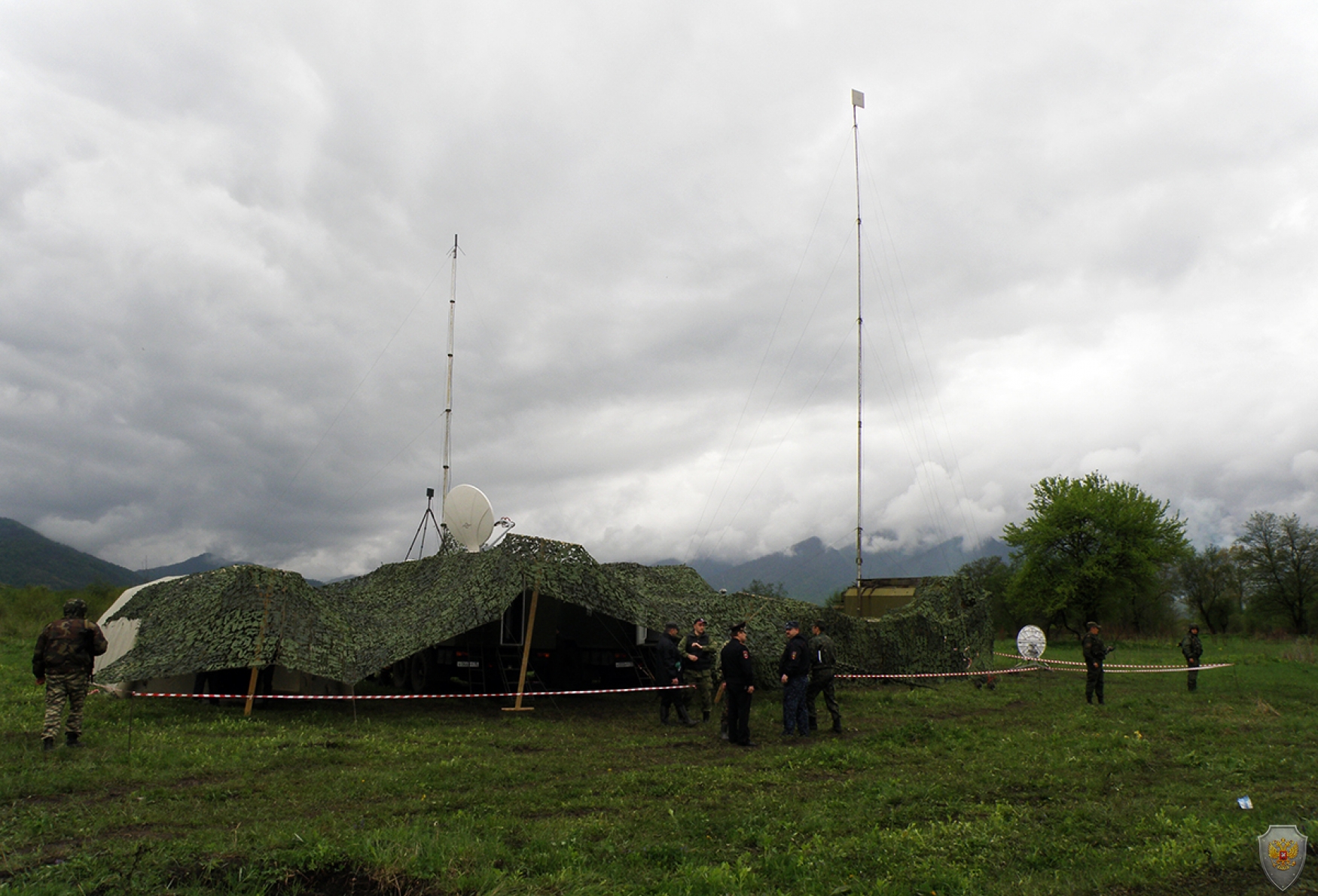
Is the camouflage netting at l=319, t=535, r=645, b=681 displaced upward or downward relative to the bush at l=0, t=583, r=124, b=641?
upward

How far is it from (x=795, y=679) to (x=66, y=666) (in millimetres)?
9839

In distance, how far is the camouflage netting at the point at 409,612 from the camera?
13.5 metres

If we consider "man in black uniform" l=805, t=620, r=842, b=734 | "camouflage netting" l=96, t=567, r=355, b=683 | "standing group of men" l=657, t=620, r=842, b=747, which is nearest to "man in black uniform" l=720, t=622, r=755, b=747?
"standing group of men" l=657, t=620, r=842, b=747

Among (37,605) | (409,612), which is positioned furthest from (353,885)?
(37,605)

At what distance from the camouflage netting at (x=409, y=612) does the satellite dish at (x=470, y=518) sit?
1.15 meters

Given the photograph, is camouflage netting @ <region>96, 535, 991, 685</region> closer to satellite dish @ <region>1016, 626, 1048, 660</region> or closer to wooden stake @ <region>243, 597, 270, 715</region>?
wooden stake @ <region>243, 597, 270, 715</region>

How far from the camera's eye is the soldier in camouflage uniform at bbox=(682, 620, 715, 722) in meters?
13.8

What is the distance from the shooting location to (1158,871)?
5.78 metres

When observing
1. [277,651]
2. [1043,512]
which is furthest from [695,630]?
[1043,512]

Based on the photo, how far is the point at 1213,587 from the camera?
64312mm

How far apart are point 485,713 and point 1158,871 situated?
37.7 ft

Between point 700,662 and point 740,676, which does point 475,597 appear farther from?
point 740,676

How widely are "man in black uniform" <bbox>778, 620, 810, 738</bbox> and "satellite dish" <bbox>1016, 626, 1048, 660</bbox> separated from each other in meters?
14.4

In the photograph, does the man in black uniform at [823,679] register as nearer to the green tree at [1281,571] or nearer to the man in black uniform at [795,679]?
the man in black uniform at [795,679]
